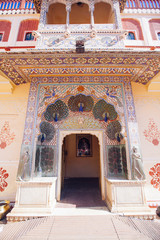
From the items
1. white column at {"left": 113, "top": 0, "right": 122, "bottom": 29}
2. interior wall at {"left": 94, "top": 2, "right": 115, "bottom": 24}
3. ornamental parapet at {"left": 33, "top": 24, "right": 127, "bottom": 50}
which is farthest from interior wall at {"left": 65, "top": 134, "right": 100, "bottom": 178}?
interior wall at {"left": 94, "top": 2, "right": 115, "bottom": 24}

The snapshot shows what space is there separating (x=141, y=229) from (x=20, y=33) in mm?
7567

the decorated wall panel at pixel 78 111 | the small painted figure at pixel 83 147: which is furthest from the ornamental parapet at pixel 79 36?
the small painted figure at pixel 83 147

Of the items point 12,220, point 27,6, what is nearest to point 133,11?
point 27,6

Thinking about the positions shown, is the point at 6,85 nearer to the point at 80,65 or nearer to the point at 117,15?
the point at 80,65

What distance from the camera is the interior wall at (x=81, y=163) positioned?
7.01 metres

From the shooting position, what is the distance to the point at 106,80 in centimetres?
402

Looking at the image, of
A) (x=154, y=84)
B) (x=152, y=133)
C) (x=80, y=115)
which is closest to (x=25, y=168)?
(x=80, y=115)

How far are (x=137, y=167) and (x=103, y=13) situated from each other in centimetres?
572

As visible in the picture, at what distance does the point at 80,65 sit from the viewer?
3609 millimetres

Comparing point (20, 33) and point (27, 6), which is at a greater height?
point (27, 6)

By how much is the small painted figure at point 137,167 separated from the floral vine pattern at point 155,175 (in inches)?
31.2

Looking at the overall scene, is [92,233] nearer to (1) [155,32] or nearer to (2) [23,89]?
(2) [23,89]

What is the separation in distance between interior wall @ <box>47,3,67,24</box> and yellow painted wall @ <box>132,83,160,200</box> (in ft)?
13.0

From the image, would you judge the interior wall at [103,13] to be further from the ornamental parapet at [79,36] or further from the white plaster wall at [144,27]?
the ornamental parapet at [79,36]
